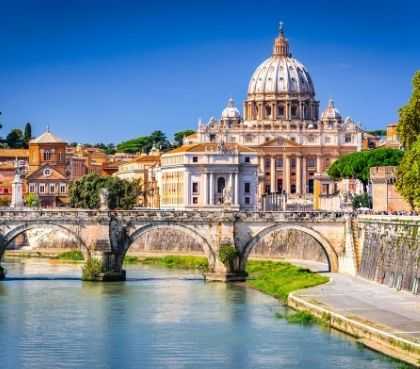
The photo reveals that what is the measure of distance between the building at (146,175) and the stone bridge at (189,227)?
186 feet

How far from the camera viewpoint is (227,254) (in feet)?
193

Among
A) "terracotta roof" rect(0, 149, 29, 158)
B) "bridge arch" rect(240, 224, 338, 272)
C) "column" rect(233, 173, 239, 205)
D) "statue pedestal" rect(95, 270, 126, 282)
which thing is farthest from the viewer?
"terracotta roof" rect(0, 149, 29, 158)

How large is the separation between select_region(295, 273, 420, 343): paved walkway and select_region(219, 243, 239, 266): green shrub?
5.46 metres

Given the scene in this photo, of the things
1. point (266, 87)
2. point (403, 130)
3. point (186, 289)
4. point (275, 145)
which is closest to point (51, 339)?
point (186, 289)

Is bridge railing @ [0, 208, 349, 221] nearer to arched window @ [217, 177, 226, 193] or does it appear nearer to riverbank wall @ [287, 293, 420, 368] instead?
riverbank wall @ [287, 293, 420, 368]

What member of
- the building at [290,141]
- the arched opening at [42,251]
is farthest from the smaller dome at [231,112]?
the arched opening at [42,251]

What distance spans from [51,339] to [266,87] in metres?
110

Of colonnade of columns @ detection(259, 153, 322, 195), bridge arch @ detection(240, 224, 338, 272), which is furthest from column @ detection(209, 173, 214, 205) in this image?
bridge arch @ detection(240, 224, 338, 272)

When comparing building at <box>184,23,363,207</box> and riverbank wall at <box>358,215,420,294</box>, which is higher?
building at <box>184,23,363,207</box>

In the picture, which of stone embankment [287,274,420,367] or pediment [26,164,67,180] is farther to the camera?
pediment [26,164,67,180]

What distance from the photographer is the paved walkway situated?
1533 inches

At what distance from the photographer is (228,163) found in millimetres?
108312

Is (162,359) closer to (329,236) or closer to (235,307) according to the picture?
(235,307)

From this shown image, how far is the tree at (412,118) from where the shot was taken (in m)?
58.5
